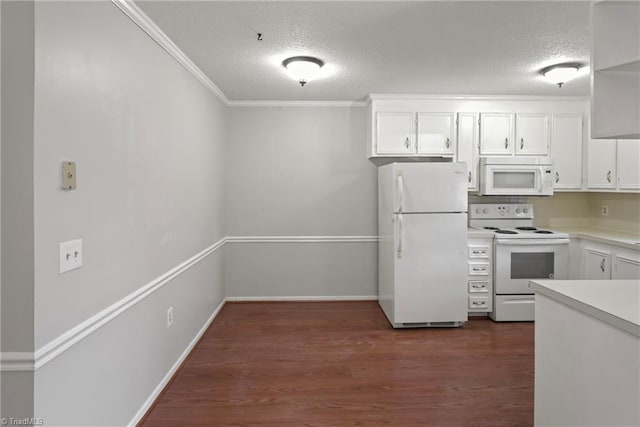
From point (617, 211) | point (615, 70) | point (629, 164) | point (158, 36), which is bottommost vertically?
point (617, 211)

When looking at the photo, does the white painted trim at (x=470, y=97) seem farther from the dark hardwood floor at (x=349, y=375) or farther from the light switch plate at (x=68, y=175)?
the light switch plate at (x=68, y=175)

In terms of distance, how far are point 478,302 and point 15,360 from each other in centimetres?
376

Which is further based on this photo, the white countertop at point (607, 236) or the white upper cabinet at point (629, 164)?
the white upper cabinet at point (629, 164)

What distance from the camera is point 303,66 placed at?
2930mm

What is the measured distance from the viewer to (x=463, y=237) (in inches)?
143

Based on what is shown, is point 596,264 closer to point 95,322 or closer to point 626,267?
point 626,267

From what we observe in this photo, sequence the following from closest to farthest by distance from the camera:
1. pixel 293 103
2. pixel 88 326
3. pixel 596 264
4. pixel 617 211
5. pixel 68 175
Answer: pixel 68 175, pixel 88 326, pixel 596 264, pixel 617 211, pixel 293 103

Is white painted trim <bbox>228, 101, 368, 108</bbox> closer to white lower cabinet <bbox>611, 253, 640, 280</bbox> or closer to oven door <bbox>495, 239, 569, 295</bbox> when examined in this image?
oven door <bbox>495, 239, 569, 295</bbox>

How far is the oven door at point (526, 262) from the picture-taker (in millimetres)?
3824

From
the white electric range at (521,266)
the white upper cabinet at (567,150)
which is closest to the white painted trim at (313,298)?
the white electric range at (521,266)

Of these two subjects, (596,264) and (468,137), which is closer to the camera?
(596,264)

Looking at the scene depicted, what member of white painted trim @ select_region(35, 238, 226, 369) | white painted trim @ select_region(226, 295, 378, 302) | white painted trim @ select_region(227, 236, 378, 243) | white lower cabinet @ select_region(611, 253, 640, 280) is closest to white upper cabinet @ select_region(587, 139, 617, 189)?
white lower cabinet @ select_region(611, 253, 640, 280)

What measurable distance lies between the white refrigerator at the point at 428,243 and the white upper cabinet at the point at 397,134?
0.52 m

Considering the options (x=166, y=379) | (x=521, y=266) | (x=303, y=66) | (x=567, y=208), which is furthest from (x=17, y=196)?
(x=567, y=208)
